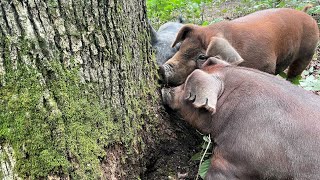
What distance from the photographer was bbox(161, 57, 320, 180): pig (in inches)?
104

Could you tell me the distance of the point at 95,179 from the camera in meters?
2.51

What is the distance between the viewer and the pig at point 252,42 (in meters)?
4.18

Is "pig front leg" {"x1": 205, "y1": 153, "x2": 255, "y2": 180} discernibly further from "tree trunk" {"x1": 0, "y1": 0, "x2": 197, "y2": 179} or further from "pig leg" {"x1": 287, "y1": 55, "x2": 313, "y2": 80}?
"pig leg" {"x1": 287, "y1": 55, "x2": 313, "y2": 80}

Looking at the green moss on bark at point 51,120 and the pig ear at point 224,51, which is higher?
the green moss on bark at point 51,120

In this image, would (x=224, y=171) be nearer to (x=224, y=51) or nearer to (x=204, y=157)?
(x=204, y=157)

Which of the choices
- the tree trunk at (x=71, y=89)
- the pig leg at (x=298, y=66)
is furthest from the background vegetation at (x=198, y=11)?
the tree trunk at (x=71, y=89)

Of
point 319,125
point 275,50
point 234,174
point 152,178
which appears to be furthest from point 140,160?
point 275,50

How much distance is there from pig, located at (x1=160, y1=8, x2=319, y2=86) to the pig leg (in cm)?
7

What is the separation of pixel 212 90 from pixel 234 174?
23.9 inches

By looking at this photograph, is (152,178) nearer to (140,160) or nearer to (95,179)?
(140,160)

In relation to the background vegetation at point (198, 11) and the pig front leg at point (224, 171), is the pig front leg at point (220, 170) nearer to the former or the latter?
the pig front leg at point (224, 171)

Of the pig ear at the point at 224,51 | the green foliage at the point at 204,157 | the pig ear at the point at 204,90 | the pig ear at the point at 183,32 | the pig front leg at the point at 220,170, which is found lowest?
the green foliage at the point at 204,157

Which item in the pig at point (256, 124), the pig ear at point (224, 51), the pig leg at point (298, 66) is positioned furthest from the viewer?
the pig leg at point (298, 66)

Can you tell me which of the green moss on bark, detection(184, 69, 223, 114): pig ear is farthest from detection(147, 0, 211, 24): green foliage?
the green moss on bark
